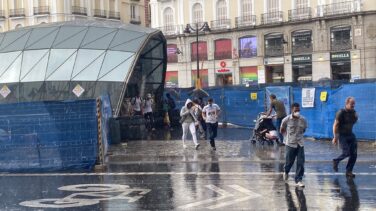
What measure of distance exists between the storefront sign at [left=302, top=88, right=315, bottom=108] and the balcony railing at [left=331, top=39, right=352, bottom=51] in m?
28.2

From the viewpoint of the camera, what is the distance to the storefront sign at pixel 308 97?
19.6 m

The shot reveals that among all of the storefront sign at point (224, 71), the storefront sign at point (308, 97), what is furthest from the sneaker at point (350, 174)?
the storefront sign at point (224, 71)

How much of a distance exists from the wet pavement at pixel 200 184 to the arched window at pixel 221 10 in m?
38.9

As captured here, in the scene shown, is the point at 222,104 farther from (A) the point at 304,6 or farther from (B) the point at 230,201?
(A) the point at 304,6

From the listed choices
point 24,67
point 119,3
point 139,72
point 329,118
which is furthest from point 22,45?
point 119,3

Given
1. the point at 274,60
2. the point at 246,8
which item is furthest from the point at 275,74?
the point at 246,8

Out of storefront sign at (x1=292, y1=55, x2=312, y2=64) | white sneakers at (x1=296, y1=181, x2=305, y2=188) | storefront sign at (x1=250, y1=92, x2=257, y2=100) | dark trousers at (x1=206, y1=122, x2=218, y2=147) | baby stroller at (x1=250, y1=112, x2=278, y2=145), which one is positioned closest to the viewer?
white sneakers at (x1=296, y1=181, x2=305, y2=188)

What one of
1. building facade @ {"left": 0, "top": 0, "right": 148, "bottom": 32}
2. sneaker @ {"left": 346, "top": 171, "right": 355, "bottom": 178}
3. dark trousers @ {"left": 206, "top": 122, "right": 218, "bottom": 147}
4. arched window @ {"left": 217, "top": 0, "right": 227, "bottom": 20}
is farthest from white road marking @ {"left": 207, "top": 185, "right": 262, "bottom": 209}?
building facade @ {"left": 0, "top": 0, "right": 148, "bottom": 32}

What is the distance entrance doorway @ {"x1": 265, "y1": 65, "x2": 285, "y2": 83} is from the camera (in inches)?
2041

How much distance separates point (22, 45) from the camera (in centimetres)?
2686

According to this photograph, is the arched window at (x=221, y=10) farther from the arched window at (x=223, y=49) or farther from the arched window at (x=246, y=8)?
the arched window at (x=223, y=49)

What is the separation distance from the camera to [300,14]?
4969cm

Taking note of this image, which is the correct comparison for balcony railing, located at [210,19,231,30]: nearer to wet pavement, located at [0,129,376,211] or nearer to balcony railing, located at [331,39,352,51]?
balcony railing, located at [331,39,352,51]

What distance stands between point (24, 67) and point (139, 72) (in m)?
5.19
